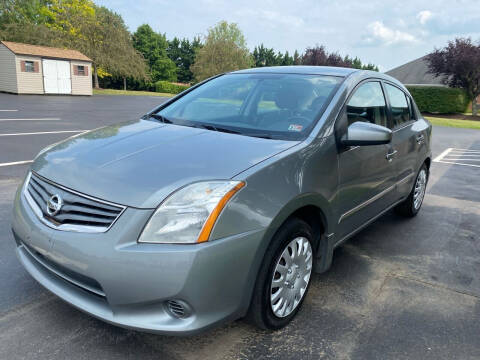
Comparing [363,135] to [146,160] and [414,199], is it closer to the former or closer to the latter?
[146,160]

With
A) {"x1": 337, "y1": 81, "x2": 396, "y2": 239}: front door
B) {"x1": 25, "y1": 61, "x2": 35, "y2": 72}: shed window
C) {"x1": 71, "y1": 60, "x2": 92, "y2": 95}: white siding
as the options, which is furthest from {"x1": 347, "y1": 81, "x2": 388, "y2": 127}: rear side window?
{"x1": 71, "y1": 60, "x2": 92, "y2": 95}: white siding

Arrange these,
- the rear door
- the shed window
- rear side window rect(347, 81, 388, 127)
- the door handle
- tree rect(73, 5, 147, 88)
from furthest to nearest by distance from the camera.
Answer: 1. tree rect(73, 5, 147, 88)
2. the shed window
3. the rear door
4. the door handle
5. rear side window rect(347, 81, 388, 127)

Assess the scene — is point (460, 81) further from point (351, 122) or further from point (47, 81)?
point (351, 122)

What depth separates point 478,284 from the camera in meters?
3.31

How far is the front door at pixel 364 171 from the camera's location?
292cm

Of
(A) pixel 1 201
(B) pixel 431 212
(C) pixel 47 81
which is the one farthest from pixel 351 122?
(C) pixel 47 81

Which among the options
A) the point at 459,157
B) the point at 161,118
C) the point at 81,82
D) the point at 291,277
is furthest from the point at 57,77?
the point at 291,277

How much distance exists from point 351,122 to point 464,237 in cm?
234

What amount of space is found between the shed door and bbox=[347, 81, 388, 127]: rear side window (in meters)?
27.8

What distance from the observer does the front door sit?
2.92 metres

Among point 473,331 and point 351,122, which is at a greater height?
point 351,122

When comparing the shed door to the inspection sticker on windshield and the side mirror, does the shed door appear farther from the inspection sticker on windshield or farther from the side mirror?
the side mirror

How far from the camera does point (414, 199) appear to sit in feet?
15.7

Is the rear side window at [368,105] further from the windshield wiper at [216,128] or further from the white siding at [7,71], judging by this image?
the white siding at [7,71]
